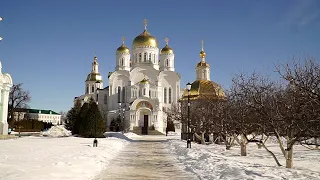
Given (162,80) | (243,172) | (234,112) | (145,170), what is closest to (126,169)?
(145,170)

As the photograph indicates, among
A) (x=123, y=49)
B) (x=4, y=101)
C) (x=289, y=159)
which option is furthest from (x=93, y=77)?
(x=289, y=159)

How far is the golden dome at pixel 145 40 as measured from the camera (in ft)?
212

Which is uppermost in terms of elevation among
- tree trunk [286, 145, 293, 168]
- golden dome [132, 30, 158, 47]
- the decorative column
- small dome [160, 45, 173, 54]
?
golden dome [132, 30, 158, 47]

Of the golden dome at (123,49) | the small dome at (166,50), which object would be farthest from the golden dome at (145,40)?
the golden dome at (123,49)

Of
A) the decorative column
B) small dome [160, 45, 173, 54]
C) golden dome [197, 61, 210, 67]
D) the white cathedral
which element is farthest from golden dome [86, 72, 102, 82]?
the decorative column

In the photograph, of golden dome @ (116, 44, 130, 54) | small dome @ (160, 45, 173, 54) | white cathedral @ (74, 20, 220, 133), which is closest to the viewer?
white cathedral @ (74, 20, 220, 133)

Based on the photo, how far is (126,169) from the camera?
11766 millimetres

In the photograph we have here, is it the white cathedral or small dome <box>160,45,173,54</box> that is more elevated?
small dome <box>160,45,173,54</box>

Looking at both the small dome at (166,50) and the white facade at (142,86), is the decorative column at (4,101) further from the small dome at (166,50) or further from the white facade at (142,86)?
the small dome at (166,50)

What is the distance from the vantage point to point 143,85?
2288 inches

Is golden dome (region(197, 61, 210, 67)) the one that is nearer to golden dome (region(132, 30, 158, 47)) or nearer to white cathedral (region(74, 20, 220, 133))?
white cathedral (region(74, 20, 220, 133))

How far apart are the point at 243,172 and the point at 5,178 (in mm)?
6651

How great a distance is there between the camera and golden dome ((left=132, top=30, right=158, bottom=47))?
6456 cm

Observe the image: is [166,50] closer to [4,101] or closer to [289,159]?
[4,101]
